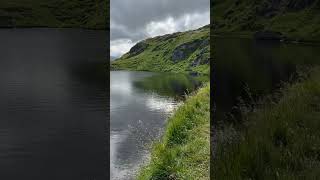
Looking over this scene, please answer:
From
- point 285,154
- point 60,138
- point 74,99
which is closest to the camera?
point 285,154

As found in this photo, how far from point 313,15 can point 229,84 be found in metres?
157

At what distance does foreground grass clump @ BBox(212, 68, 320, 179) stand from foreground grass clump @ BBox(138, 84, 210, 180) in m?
1.30

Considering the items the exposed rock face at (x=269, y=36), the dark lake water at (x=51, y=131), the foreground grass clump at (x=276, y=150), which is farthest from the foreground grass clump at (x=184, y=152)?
the exposed rock face at (x=269, y=36)

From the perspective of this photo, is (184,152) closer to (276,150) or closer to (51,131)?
(276,150)

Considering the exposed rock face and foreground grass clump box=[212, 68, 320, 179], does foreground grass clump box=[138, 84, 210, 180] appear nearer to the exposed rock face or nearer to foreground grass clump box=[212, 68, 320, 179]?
foreground grass clump box=[212, 68, 320, 179]

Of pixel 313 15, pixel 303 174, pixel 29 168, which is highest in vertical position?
pixel 313 15

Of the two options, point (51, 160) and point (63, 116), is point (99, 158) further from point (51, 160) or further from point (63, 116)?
point (63, 116)

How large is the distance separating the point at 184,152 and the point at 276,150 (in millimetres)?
5020

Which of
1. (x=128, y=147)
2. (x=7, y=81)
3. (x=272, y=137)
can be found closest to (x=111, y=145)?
(x=128, y=147)

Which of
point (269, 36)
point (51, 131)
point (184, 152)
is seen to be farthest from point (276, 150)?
point (269, 36)

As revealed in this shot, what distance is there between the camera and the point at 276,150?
26.2ft

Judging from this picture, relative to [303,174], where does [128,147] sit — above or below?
below

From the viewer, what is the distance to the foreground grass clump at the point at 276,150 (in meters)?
6.98

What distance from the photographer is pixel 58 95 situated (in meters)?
47.7
